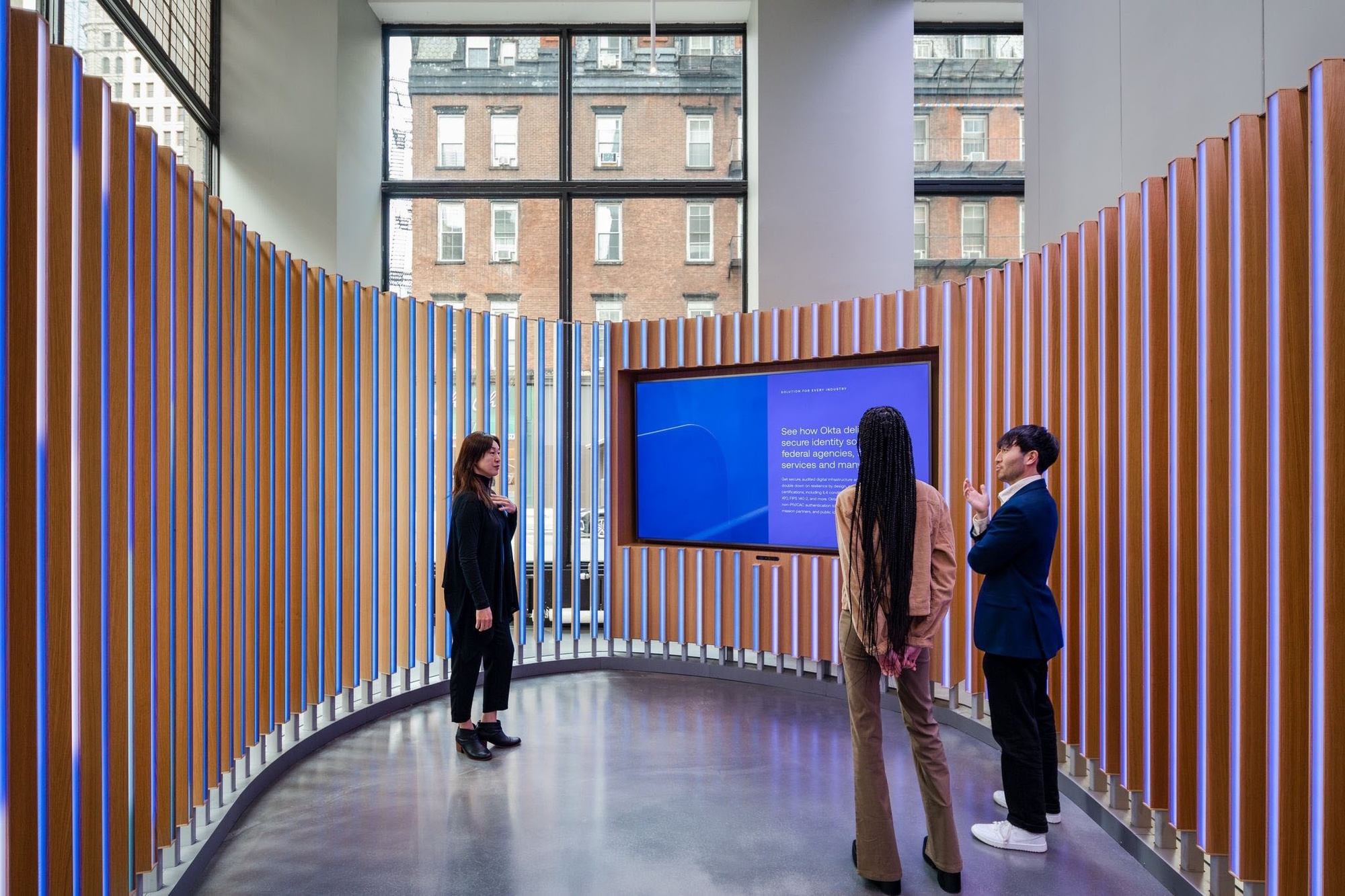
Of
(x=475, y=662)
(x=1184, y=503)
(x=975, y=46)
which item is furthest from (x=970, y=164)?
(x=475, y=662)

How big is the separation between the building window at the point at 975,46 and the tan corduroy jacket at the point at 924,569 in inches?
232

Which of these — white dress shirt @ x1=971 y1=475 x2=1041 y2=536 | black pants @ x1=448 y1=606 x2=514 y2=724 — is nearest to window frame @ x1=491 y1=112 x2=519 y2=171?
black pants @ x1=448 y1=606 x2=514 y2=724

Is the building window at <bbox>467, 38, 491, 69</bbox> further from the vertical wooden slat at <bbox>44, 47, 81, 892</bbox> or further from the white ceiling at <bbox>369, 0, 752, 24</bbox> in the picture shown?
the vertical wooden slat at <bbox>44, 47, 81, 892</bbox>

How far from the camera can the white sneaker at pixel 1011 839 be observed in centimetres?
305

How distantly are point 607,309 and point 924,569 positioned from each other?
4740 mm

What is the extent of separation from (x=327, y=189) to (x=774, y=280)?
3616mm

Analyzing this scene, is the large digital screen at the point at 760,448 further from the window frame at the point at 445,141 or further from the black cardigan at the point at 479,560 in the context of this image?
the window frame at the point at 445,141

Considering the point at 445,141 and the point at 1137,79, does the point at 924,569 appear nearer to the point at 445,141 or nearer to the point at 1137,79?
the point at 1137,79

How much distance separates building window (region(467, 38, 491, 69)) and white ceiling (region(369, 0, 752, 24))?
159 millimetres

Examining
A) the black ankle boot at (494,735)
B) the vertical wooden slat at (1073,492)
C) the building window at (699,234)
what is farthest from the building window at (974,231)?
the black ankle boot at (494,735)

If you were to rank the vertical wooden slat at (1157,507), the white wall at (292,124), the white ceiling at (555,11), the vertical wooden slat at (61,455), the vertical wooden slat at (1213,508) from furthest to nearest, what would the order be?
the white ceiling at (555,11), the white wall at (292,124), the vertical wooden slat at (1157,507), the vertical wooden slat at (1213,508), the vertical wooden slat at (61,455)

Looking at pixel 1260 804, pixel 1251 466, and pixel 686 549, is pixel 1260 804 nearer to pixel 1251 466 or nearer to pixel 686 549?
pixel 1251 466

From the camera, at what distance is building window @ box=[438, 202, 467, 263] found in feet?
22.7

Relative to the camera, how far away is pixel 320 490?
4125 mm
